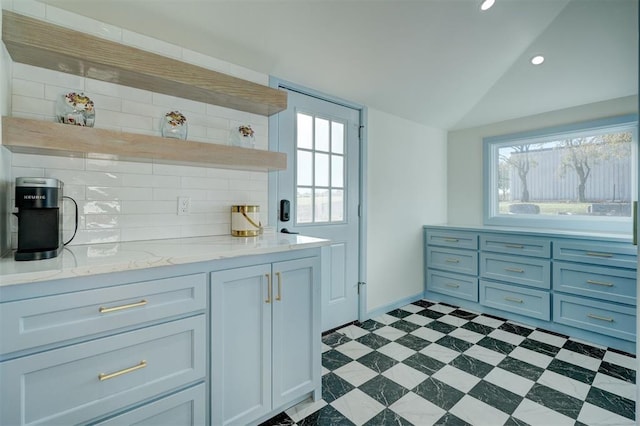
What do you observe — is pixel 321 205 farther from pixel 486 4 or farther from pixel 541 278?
pixel 541 278

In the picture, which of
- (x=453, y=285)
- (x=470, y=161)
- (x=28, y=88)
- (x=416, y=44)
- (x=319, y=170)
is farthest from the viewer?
(x=470, y=161)

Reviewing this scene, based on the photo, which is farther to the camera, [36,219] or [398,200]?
[398,200]

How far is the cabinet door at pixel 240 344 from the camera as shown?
1348 mm

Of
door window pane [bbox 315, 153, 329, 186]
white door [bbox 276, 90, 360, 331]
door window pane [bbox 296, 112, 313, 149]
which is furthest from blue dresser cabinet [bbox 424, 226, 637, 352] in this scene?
door window pane [bbox 296, 112, 313, 149]

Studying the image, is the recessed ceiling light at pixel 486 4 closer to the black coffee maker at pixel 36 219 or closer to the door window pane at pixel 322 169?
the door window pane at pixel 322 169

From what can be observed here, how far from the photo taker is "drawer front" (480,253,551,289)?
2742mm

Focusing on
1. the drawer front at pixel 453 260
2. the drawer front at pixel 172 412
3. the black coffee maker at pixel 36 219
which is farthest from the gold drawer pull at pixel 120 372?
the drawer front at pixel 453 260

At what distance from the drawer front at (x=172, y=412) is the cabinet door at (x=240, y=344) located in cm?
6

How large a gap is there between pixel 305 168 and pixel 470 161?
2.28m

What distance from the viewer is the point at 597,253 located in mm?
2457

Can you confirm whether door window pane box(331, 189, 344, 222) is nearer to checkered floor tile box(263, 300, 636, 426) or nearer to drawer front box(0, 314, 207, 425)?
checkered floor tile box(263, 300, 636, 426)

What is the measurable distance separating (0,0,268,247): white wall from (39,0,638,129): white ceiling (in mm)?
132

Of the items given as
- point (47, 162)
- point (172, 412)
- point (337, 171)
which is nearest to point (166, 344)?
point (172, 412)

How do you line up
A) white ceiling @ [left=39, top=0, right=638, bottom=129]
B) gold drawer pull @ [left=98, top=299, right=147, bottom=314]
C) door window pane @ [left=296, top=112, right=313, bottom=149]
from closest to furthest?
gold drawer pull @ [left=98, top=299, right=147, bottom=314] → white ceiling @ [left=39, top=0, right=638, bottom=129] → door window pane @ [left=296, top=112, right=313, bottom=149]
